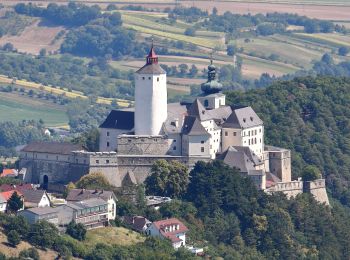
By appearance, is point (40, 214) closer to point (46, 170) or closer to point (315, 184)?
point (46, 170)

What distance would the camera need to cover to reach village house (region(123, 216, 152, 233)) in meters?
97.0

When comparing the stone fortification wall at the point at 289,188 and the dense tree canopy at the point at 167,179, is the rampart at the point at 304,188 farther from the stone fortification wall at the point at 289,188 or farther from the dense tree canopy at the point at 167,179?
the dense tree canopy at the point at 167,179

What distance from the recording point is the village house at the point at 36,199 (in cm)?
9588

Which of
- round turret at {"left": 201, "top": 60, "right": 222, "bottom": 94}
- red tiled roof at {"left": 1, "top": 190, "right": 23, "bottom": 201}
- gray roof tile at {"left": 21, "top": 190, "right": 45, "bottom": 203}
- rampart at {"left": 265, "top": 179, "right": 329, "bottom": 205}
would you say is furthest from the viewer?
round turret at {"left": 201, "top": 60, "right": 222, "bottom": 94}

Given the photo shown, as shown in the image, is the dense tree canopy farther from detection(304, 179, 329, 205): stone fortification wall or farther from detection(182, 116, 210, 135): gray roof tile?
detection(304, 179, 329, 205): stone fortification wall

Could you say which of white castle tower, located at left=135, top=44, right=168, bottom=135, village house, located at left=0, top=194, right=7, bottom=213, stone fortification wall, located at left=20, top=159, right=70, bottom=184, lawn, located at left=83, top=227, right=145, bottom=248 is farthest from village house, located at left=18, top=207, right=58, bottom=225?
white castle tower, located at left=135, top=44, right=168, bottom=135

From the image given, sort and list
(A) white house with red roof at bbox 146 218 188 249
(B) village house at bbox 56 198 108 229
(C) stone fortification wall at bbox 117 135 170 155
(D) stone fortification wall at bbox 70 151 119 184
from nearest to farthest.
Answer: (B) village house at bbox 56 198 108 229, (A) white house with red roof at bbox 146 218 188 249, (D) stone fortification wall at bbox 70 151 119 184, (C) stone fortification wall at bbox 117 135 170 155

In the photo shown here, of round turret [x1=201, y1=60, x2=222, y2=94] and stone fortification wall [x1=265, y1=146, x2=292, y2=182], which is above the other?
round turret [x1=201, y1=60, x2=222, y2=94]

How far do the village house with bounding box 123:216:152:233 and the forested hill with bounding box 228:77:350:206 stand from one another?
16566 millimetres

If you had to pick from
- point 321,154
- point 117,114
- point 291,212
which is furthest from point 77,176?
point 321,154

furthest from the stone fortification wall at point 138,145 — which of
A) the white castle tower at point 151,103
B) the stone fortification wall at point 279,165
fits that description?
the stone fortification wall at point 279,165

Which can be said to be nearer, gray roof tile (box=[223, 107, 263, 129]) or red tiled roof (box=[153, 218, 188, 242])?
red tiled roof (box=[153, 218, 188, 242])

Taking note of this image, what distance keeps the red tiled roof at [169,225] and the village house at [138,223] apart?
470 millimetres

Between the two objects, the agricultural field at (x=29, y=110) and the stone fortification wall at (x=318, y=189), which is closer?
the stone fortification wall at (x=318, y=189)
